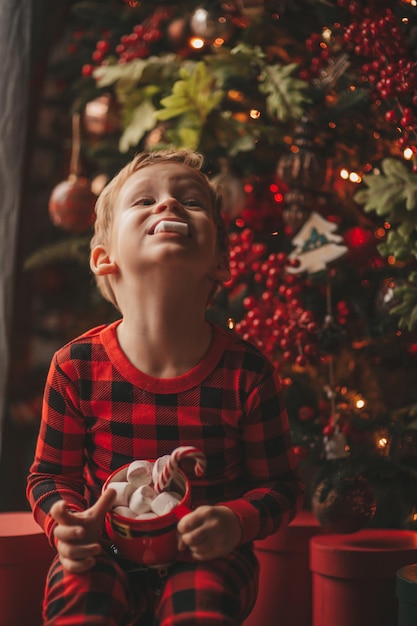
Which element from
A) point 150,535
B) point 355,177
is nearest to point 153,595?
point 150,535

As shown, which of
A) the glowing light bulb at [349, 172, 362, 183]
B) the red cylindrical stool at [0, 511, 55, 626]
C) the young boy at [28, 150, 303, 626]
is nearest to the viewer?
the young boy at [28, 150, 303, 626]

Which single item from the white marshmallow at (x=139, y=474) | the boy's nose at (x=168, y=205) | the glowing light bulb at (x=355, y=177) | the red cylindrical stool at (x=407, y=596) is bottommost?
the red cylindrical stool at (x=407, y=596)

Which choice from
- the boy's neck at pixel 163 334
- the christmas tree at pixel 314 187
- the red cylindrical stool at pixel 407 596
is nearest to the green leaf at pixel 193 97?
the christmas tree at pixel 314 187

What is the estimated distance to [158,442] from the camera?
917mm

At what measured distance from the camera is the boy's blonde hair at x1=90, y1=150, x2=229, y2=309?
99 centimetres

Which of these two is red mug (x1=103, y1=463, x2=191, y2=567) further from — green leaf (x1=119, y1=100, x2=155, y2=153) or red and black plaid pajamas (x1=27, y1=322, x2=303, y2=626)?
green leaf (x1=119, y1=100, x2=155, y2=153)

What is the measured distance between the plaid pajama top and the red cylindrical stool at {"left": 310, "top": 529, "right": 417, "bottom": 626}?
0.22m

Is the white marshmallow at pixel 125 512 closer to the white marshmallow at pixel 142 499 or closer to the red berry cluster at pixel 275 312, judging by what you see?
the white marshmallow at pixel 142 499

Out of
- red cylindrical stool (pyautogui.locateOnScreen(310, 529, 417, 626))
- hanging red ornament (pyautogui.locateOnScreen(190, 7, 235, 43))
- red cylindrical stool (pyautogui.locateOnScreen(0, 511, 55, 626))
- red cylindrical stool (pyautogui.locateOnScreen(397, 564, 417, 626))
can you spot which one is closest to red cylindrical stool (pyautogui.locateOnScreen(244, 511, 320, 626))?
red cylindrical stool (pyautogui.locateOnScreen(310, 529, 417, 626))

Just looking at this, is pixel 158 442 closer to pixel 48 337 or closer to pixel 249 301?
pixel 249 301

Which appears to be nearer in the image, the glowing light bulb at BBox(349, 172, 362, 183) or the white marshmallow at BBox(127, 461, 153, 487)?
the white marshmallow at BBox(127, 461, 153, 487)

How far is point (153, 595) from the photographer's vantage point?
87 centimetres

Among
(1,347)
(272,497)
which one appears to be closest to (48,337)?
(1,347)

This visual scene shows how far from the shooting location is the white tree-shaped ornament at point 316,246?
124 centimetres
